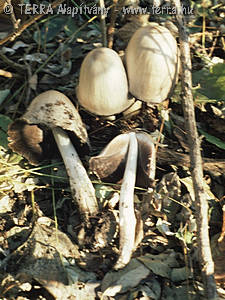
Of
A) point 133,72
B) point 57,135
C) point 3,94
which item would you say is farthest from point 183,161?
point 3,94

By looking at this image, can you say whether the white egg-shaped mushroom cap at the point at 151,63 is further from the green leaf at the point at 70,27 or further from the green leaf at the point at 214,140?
the green leaf at the point at 70,27

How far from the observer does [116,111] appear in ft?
8.05

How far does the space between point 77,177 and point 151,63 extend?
859 millimetres

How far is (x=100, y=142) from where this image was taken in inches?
109

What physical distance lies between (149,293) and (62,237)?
2.01 feet

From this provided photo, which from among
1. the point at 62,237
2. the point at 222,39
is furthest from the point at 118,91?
the point at 222,39

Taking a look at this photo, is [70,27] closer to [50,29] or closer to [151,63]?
[50,29]

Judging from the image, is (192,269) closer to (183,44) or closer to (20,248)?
(20,248)

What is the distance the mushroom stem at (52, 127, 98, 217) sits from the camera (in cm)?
239

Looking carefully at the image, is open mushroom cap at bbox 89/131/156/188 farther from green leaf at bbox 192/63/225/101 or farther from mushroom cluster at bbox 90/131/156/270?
green leaf at bbox 192/63/225/101

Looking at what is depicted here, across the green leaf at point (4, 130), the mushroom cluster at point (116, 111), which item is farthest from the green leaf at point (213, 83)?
the green leaf at point (4, 130)

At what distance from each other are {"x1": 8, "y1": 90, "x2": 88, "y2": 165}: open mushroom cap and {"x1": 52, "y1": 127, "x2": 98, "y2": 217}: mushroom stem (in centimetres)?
12

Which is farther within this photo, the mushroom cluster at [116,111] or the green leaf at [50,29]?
the green leaf at [50,29]

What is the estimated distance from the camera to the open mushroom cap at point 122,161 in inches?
92.5
